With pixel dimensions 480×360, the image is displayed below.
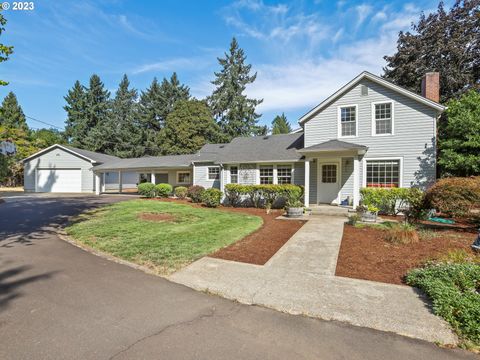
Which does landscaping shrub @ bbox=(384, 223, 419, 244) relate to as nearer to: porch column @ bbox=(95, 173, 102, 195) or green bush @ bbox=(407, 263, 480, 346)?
green bush @ bbox=(407, 263, 480, 346)

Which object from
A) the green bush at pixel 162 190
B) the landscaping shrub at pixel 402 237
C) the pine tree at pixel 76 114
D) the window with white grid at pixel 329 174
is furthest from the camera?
the pine tree at pixel 76 114

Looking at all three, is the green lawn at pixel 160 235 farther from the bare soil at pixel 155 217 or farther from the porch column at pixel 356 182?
the porch column at pixel 356 182

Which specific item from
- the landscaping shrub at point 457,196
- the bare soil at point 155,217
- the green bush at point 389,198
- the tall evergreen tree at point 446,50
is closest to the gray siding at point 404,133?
the green bush at point 389,198

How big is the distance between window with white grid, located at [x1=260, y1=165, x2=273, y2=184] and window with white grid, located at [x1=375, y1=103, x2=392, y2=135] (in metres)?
6.12

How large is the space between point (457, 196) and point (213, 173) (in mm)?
13749

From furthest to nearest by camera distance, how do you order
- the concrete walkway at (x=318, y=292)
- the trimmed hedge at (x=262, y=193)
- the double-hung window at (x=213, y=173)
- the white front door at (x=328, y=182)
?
the double-hung window at (x=213, y=173) < the white front door at (x=328, y=182) < the trimmed hedge at (x=262, y=193) < the concrete walkway at (x=318, y=292)

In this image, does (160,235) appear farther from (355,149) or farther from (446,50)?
(446,50)

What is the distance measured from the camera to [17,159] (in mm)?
33812

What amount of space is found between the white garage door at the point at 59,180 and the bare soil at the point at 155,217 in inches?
771

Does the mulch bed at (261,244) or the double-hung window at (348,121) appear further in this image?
the double-hung window at (348,121)

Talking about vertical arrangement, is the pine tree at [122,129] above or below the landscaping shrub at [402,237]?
above

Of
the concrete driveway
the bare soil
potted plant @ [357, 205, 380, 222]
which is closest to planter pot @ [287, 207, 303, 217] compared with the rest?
potted plant @ [357, 205, 380, 222]

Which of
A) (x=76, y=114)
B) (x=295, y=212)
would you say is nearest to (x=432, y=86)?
(x=295, y=212)

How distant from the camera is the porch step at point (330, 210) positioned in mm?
12045
